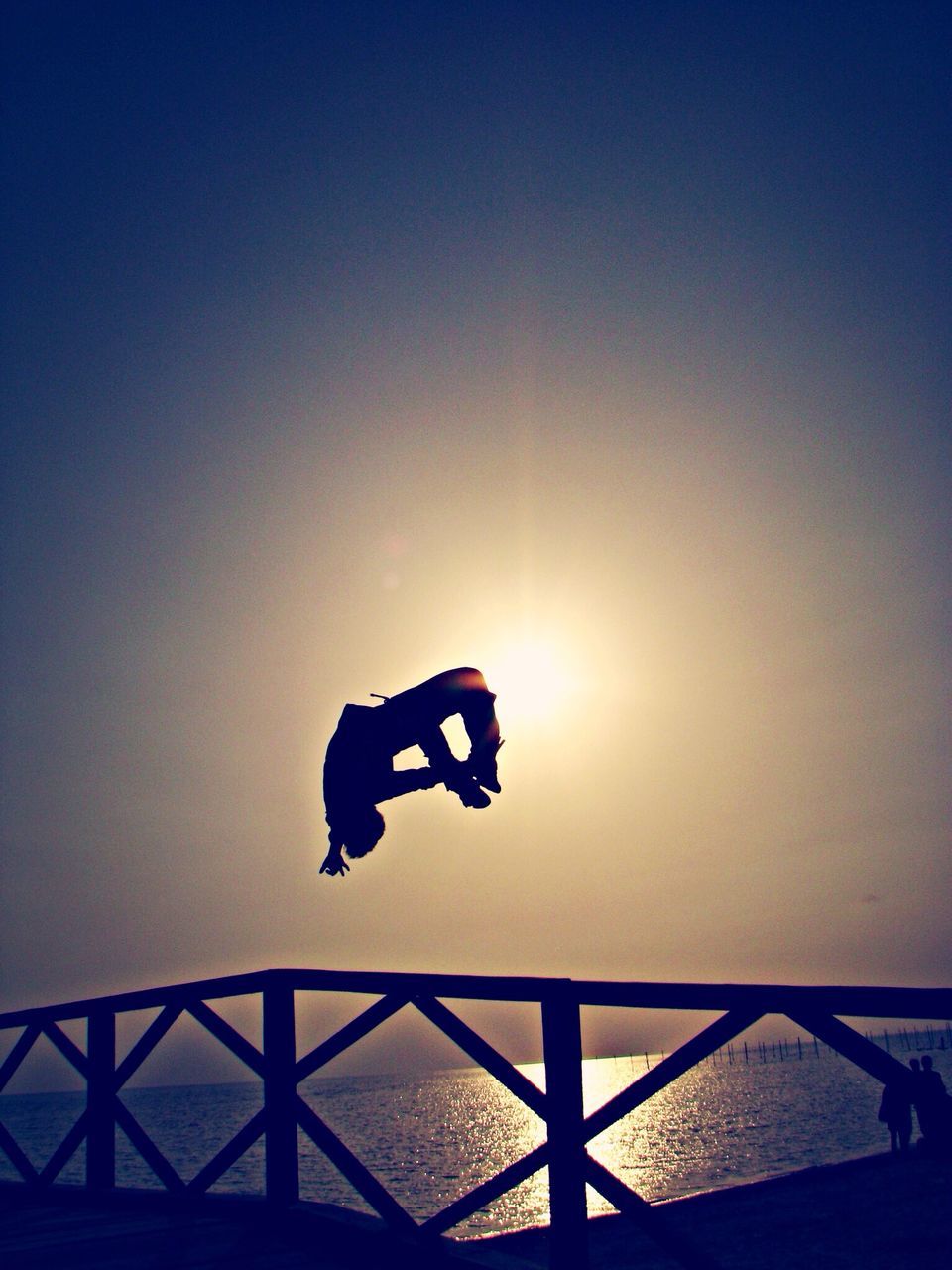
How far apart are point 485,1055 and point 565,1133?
2.54 feet

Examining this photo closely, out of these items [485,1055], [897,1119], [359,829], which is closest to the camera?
[359,829]

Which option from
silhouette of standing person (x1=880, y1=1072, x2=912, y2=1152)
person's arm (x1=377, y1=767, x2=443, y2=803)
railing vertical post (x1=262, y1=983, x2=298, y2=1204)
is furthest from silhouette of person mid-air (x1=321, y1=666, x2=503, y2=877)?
silhouette of standing person (x1=880, y1=1072, x2=912, y2=1152)

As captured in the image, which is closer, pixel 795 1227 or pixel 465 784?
pixel 465 784

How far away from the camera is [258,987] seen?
7.62 meters

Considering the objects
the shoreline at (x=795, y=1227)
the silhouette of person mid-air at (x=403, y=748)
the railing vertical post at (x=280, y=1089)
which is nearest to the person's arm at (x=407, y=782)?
the silhouette of person mid-air at (x=403, y=748)

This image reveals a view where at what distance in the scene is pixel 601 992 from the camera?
5.42 meters

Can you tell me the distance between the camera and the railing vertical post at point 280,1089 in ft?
24.0

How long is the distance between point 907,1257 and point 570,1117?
5.43m

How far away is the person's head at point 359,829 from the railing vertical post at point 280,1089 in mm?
2307

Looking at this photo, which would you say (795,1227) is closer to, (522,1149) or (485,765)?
(485,765)

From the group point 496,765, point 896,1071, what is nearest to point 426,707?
point 496,765

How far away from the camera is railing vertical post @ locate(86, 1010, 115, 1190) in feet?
29.8

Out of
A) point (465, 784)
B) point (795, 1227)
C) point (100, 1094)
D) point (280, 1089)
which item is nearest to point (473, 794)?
point (465, 784)

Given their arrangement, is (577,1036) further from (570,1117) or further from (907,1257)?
(907,1257)
